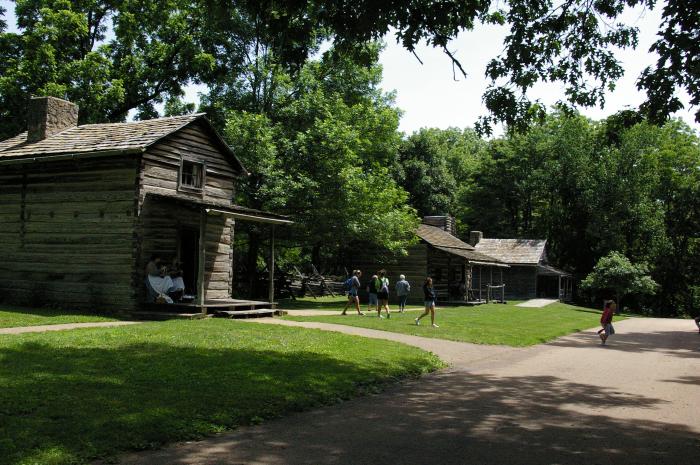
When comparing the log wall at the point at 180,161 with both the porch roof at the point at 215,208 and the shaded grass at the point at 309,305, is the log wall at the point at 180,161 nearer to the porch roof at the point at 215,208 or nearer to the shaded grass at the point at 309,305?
the porch roof at the point at 215,208

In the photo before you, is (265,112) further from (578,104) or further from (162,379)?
(162,379)

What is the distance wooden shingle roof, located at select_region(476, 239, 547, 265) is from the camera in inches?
2015

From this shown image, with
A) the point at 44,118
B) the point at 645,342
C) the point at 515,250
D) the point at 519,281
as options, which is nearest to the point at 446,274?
the point at 519,281

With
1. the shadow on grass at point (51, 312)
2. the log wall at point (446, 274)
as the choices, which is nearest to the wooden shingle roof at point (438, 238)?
the log wall at point (446, 274)

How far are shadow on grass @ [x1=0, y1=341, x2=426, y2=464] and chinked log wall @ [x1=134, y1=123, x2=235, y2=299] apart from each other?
7905 millimetres

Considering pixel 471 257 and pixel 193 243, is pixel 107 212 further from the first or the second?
pixel 471 257

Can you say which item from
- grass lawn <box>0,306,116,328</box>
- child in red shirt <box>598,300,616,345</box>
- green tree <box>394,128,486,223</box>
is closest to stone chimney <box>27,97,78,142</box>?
grass lawn <box>0,306,116,328</box>

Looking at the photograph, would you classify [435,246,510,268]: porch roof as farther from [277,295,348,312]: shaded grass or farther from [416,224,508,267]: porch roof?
[277,295,348,312]: shaded grass

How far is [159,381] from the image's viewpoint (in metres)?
8.39

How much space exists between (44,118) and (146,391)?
17.7m

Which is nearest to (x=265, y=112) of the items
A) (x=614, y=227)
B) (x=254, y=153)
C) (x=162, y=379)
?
(x=254, y=153)

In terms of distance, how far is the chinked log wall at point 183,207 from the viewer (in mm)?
18734

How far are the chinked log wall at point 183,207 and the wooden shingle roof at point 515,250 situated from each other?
3239 centimetres

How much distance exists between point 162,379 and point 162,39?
113 feet
